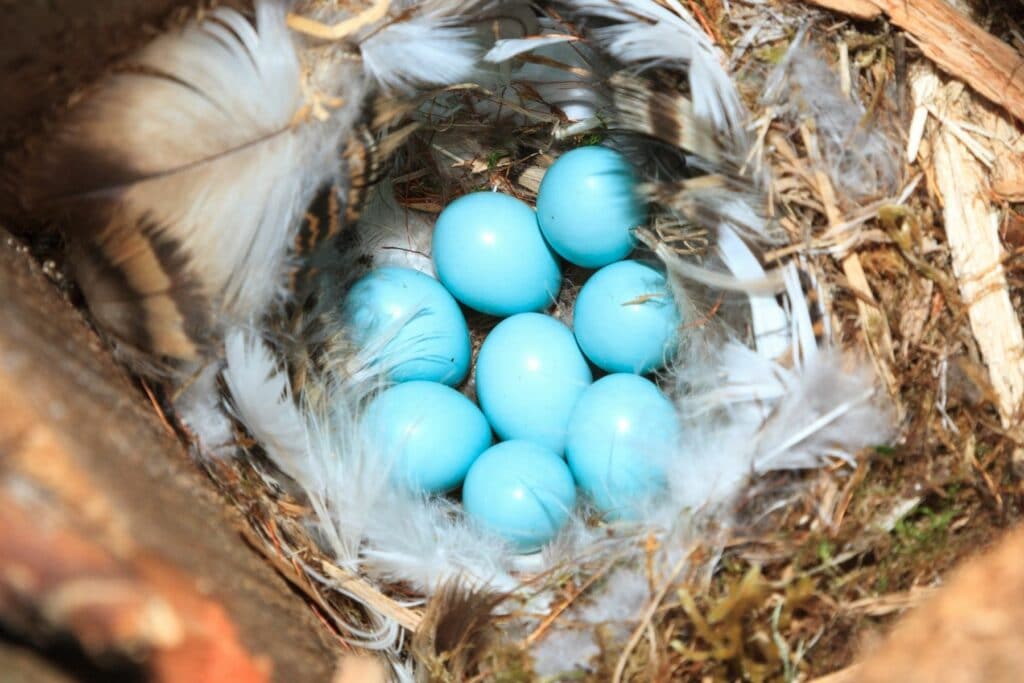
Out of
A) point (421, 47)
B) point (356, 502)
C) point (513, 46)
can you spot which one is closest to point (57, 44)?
point (421, 47)

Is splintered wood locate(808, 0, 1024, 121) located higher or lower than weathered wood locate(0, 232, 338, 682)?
higher

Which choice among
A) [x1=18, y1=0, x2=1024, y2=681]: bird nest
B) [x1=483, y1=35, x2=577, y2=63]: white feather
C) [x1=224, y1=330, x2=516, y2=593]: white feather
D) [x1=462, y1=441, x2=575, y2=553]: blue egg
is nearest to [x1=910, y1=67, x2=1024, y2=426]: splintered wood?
[x1=18, y1=0, x2=1024, y2=681]: bird nest

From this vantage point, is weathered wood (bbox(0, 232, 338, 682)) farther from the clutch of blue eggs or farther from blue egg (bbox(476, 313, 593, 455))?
blue egg (bbox(476, 313, 593, 455))

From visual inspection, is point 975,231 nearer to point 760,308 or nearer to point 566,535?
point 760,308

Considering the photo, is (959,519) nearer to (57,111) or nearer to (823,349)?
(823,349)

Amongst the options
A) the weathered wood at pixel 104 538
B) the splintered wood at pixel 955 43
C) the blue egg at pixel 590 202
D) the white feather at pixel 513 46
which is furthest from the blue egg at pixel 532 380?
the splintered wood at pixel 955 43

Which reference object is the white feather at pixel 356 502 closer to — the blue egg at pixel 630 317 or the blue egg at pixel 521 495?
the blue egg at pixel 521 495
